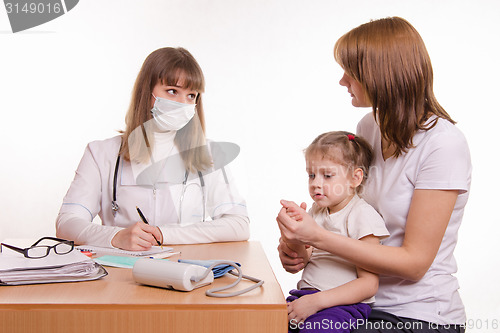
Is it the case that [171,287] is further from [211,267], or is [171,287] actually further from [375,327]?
[375,327]

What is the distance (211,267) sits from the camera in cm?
117

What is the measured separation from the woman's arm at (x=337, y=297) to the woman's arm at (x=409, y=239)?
2.3 inches

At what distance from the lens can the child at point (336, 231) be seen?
1313mm

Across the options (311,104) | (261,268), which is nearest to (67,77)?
(311,104)

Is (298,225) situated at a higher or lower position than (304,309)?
higher

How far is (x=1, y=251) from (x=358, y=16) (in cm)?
278

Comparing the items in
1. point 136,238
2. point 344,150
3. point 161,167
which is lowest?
point 136,238

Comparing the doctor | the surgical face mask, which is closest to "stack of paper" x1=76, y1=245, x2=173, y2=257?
the doctor

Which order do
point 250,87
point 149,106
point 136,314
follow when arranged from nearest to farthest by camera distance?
point 136,314
point 149,106
point 250,87

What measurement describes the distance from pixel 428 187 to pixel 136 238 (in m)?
0.85

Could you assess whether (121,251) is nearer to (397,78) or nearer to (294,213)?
(294,213)

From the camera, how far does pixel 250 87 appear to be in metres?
3.44

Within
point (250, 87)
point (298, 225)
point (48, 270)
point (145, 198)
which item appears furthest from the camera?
point (250, 87)

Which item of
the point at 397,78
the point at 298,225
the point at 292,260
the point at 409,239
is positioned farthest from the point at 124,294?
the point at 397,78
